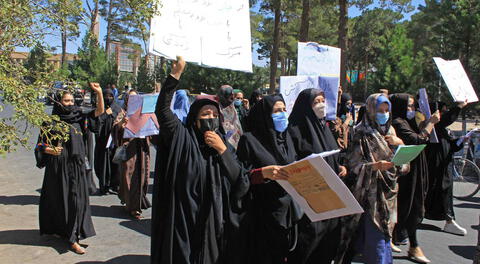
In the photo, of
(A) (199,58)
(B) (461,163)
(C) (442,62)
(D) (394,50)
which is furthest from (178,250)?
(D) (394,50)

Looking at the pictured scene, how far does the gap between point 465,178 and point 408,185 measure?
12.1ft

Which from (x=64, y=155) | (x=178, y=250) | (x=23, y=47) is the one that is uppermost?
(x=23, y=47)

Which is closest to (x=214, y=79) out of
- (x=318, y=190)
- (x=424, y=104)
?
(x=424, y=104)

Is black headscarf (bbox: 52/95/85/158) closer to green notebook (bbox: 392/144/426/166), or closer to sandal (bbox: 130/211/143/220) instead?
sandal (bbox: 130/211/143/220)

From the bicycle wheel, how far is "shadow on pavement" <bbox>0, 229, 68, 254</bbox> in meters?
6.20

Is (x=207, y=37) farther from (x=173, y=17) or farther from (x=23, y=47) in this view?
(x=23, y=47)

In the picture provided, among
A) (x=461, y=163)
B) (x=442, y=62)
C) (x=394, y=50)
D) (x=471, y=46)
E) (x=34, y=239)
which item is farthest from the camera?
(x=394, y=50)

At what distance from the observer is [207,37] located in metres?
3.57

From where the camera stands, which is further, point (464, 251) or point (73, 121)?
point (464, 251)

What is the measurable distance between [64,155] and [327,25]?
2886 cm

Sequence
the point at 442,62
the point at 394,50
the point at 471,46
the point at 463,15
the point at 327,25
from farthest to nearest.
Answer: the point at 327,25, the point at 394,50, the point at 471,46, the point at 463,15, the point at 442,62

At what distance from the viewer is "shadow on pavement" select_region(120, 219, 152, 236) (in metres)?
5.22

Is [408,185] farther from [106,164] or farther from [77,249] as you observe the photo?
[106,164]

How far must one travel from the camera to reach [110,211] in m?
6.05
